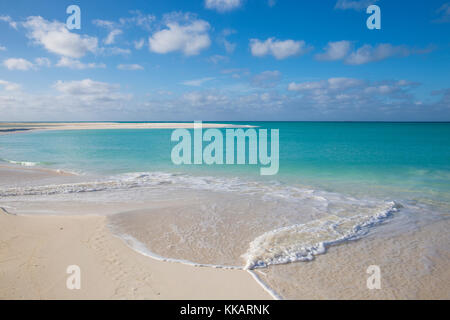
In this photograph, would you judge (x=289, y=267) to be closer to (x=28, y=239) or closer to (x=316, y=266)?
(x=316, y=266)

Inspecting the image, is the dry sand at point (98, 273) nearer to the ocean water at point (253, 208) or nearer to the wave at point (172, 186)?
the ocean water at point (253, 208)

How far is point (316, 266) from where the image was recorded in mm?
5199

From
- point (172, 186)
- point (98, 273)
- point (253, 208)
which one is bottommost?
point (98, 273)

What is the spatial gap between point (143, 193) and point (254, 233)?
5633mm

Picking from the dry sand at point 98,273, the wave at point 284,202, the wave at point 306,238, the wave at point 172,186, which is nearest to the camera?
the dry sand at point 98,273

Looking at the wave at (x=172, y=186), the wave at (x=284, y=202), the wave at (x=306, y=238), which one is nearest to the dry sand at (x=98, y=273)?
the wave at (x=284, y=202)

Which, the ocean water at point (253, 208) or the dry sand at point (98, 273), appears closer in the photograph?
the dry sand at point (98, 273)

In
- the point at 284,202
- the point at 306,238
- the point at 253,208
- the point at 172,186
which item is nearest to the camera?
the point at 306,238

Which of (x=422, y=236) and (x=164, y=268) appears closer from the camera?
(x=164, y=268)

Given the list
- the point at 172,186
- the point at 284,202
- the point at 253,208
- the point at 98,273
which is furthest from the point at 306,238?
the point at 172,186

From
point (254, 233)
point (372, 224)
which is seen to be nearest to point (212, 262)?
point (254, 233)

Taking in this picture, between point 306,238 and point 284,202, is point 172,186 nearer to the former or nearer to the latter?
point 284,202

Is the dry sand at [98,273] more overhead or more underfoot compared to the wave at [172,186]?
more underfoot

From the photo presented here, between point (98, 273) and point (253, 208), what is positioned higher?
point (253, 208)
